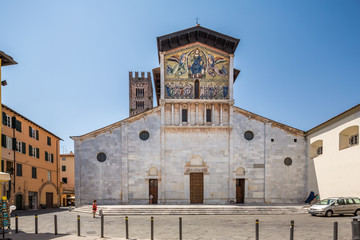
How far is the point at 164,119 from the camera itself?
31.5 metres

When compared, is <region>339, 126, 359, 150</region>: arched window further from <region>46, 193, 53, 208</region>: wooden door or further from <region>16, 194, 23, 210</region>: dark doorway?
<region>46, 193, 53, 208</region>: wooden door

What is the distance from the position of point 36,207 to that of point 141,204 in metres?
14.8

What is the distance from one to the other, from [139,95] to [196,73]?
57322 millimetres

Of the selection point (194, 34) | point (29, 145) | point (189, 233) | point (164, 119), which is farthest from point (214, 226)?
point (29, 145)

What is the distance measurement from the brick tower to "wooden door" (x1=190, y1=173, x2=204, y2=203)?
57706 mm

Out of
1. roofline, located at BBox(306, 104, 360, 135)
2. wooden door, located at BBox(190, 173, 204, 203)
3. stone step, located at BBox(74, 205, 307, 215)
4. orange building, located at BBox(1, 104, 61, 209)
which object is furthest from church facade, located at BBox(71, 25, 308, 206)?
orange building, located at BBox(1, 104, 61, 209)

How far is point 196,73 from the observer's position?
3231cm

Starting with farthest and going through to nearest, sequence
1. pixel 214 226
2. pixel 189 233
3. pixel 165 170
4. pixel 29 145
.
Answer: pixel 29 145 → pixel 165 170 → pixel 214 226 → pixel 189 233

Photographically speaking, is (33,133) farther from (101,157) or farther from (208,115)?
(208,115)

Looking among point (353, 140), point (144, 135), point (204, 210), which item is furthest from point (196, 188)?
point (353, 140)

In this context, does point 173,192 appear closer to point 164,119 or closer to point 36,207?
point 164,119

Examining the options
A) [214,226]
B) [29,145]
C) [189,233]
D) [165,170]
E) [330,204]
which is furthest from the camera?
[29,145]

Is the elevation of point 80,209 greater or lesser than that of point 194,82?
lesser

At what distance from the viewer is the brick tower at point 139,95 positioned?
287 ft
